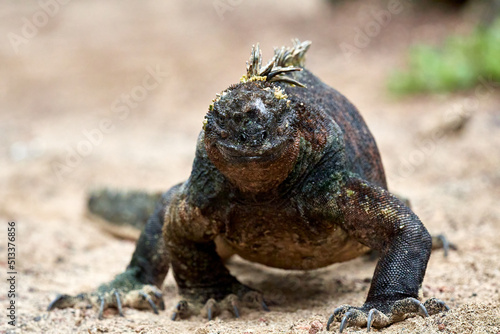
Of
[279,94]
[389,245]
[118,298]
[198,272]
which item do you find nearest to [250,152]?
[279,94]

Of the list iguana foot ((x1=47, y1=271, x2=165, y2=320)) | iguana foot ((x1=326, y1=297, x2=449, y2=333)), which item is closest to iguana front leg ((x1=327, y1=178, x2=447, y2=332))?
iguana foot ((x1=326, y1=297, x2=449, y2=333))

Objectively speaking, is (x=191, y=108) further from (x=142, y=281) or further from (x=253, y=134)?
(x=253, y=134)

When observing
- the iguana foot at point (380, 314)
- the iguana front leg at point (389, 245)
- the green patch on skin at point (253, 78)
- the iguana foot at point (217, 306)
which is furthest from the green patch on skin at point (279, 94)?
the iguana foot at point (217, 306)

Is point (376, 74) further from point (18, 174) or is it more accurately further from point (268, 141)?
point (268, 141)

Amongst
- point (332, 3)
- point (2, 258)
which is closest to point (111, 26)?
point (332, 3)

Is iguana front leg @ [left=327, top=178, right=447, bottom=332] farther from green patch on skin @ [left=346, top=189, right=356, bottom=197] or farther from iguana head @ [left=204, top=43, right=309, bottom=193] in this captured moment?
iguana head @ [left=204, top=43, right=309, bottom=193]

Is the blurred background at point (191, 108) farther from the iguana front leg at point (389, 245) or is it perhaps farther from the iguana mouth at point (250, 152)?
the iguana mouth at point (250, 152)
